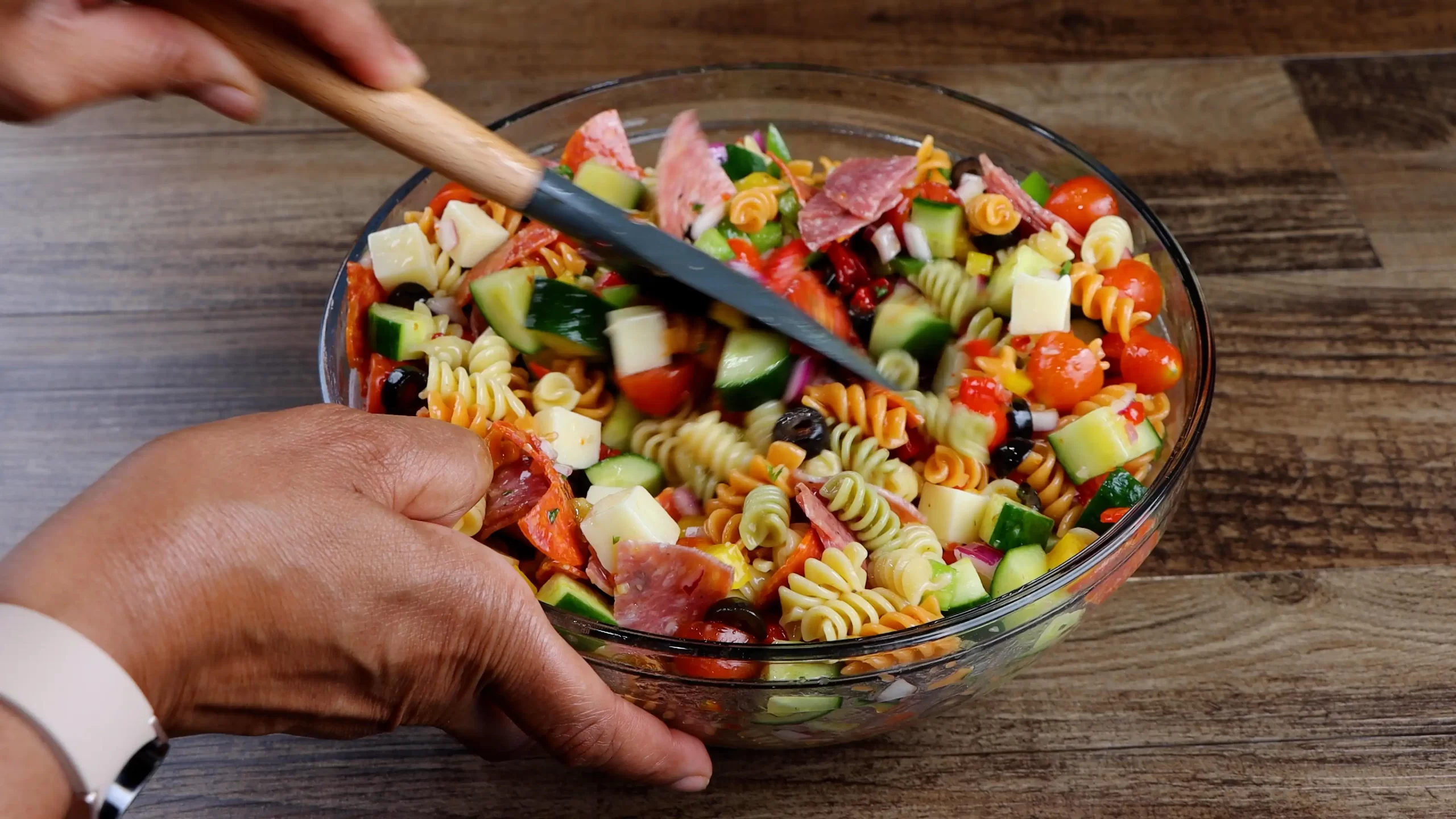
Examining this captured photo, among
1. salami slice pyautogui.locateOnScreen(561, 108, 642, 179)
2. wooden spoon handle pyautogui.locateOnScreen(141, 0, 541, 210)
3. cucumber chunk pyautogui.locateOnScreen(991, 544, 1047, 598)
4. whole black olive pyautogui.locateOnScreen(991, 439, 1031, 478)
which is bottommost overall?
cucumber chunk pyautogui.locateOnScreen(991, 544, 1047, 598)

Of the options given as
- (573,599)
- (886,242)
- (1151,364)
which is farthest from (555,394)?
(1151,364)

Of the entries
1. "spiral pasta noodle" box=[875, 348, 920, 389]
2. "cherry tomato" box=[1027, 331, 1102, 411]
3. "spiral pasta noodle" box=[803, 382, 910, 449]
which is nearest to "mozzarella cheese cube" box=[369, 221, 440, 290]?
"spiral pasta noodle" box=[803, 382, 910, 449]

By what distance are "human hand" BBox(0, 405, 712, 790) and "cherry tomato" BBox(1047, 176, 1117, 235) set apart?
1370 mm

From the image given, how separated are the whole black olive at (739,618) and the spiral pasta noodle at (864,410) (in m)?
0.46

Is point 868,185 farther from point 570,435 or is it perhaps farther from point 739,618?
point 739,618

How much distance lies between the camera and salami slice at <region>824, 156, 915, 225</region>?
2.21 meters

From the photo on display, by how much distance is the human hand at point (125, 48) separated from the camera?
145 centimetres

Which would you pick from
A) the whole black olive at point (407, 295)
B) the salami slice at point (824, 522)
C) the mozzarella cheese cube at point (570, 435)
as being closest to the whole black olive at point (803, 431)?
the salami slice at point (824, 522)

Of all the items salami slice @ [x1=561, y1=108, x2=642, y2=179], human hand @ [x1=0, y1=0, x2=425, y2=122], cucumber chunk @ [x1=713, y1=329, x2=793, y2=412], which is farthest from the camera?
salami slice @ [x1=561, y1=108, x2=642, y2=179]

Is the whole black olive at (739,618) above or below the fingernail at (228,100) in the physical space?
below

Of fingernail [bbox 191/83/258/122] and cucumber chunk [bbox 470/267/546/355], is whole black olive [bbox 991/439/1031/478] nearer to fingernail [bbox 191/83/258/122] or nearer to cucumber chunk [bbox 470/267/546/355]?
cucumber chunk [bbox 470/267/546/355]

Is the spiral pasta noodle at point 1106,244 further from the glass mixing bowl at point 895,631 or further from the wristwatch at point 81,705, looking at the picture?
the wristwatch at point 81,705

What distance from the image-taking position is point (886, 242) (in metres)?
2.25

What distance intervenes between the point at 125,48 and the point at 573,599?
96cm
